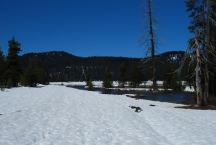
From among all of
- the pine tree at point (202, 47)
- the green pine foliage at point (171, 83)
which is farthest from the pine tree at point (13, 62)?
the pine tree at point (202, 47)

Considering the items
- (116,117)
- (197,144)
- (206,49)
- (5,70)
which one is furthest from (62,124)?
(5,70)

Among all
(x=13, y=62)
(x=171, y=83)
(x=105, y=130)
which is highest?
(x=13, y=62)

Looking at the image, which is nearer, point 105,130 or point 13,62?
point 105,130

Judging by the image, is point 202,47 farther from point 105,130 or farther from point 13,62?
point 13,62

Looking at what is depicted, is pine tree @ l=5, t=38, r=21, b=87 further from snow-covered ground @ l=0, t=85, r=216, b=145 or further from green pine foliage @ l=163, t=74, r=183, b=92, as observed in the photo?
snow-covered ground @ l=0, t=85, r=216, b=145

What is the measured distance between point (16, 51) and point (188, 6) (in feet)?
163

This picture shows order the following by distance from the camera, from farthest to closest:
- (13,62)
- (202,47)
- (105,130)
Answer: (13,62) → (202,47) → (105,130)

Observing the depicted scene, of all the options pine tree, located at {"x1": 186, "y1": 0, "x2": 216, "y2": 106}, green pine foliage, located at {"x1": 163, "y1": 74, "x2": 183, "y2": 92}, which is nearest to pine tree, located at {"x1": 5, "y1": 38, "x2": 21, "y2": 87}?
green pine foliage, located at {"x1": 163, "y1": 74, "x2": 183, "y2": 92}

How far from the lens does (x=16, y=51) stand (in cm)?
7300

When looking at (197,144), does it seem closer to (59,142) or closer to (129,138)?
(129,138)

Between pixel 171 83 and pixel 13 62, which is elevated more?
pixel 13 62

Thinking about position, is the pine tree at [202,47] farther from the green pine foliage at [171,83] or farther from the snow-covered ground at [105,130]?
the green pine foliage at [171,83]

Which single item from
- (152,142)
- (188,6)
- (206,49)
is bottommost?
(152,142)

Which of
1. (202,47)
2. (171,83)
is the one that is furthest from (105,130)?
(171,83)
